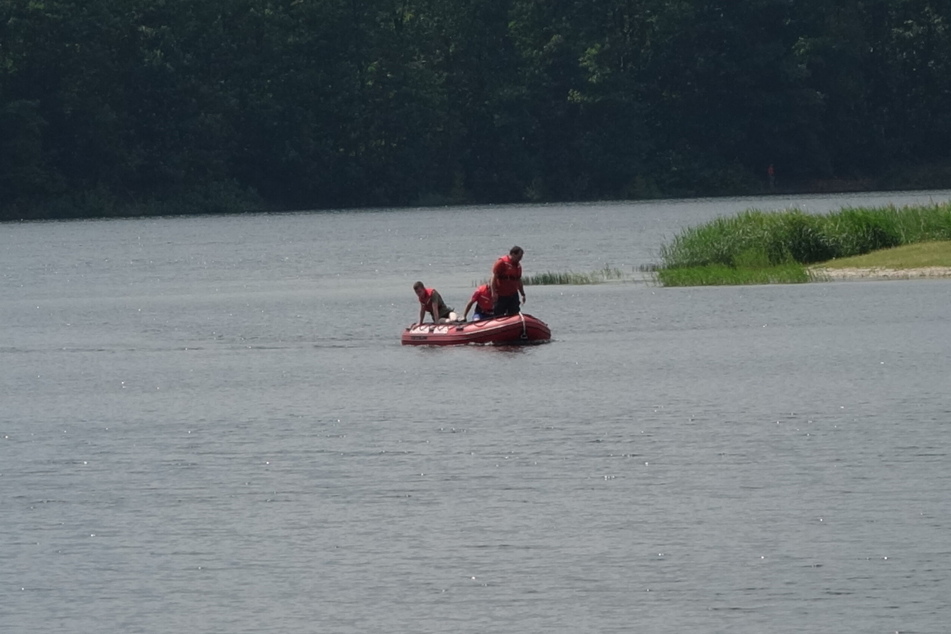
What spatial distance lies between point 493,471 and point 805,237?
32687 mm

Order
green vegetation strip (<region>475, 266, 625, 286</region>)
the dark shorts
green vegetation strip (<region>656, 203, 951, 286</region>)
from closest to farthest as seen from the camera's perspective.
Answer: the dark shorts
green vegetation strip (<region>656, 203, 951, 286</region>)
green vegetation strip (<region>475, 266, 625, 286</region>)

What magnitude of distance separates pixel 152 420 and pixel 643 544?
1238 centimetres

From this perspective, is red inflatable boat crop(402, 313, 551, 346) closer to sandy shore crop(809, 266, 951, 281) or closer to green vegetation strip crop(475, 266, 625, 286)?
sandy shore crop(809, 266, 951, 281)

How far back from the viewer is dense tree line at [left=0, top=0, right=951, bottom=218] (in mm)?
126000

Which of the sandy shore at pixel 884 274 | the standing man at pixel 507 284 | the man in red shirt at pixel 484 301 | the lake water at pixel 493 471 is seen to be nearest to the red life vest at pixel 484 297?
the man in red shirt at pixel 484 301

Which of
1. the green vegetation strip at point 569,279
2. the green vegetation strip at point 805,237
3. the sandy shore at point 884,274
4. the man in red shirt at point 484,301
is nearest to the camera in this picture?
the man in red shirt at point 484,301

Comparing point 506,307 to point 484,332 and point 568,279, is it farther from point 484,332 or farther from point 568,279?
point 568,279

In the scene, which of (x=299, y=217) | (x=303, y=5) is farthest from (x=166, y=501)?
(x=303, y=5)

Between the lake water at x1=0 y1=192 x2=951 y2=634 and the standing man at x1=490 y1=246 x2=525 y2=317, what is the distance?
95 centimetres

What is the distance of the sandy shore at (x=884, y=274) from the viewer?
52219mm

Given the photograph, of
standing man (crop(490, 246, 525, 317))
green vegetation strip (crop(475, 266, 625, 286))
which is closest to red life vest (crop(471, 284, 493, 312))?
standing man (crop(490, 246, 525, 317))

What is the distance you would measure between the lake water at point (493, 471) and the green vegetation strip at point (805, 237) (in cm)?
397

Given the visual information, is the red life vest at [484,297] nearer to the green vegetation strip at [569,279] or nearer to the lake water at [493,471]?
the lake water at [493,471]

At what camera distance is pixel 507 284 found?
37781 millimetres
